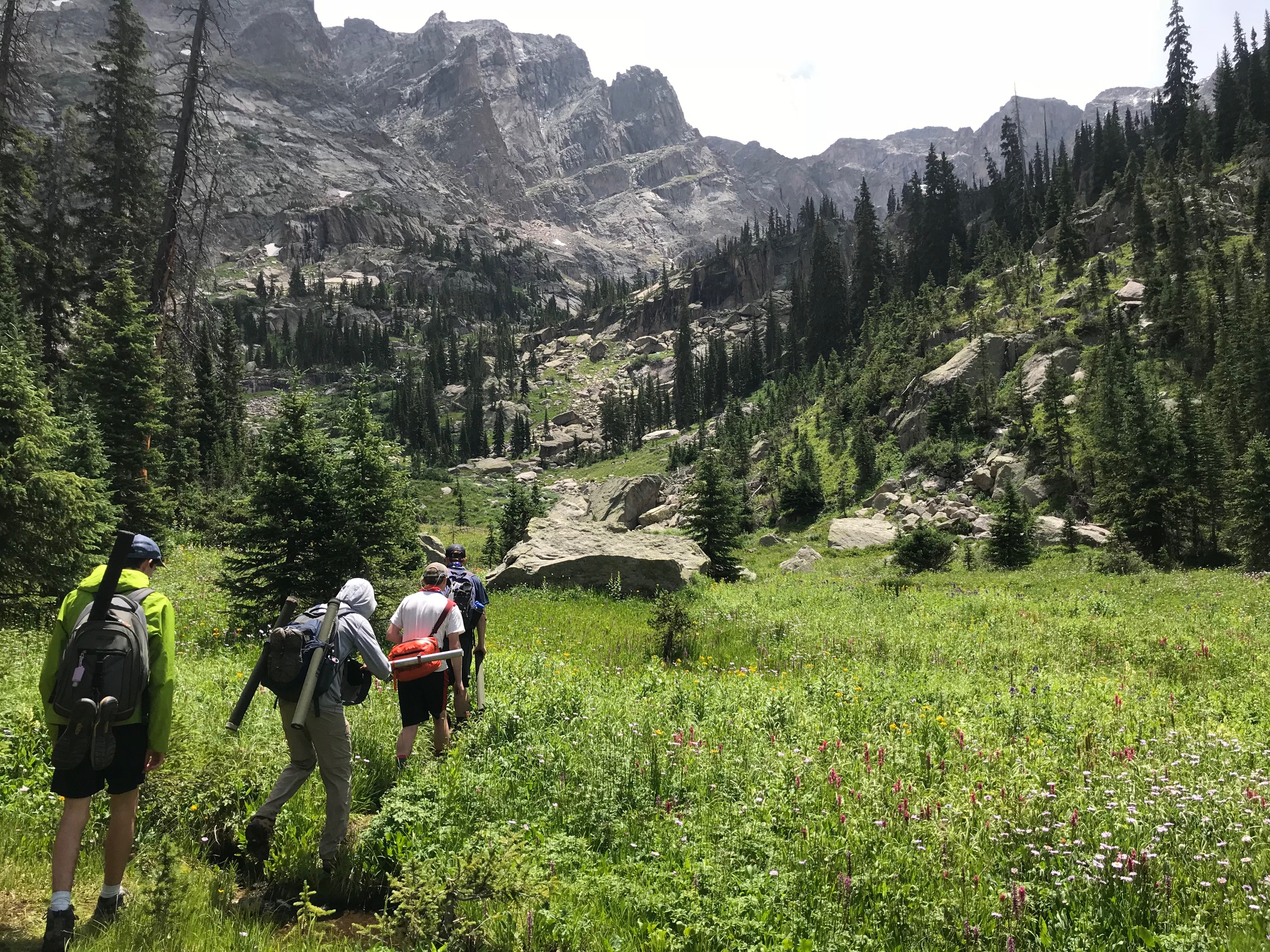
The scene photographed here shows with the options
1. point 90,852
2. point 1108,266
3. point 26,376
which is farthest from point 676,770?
point 1108,266

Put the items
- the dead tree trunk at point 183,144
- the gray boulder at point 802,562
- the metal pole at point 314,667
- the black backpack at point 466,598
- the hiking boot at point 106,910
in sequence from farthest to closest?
the gray boulder at point 802,562 → the dead tree trunk at point 183,144 → the black backpack at point 466,598 → the metal pole at point 314,667 → the hiking boot at point 106,910

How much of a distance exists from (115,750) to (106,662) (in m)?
0.61

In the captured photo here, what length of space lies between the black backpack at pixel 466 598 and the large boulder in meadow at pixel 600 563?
43.7 feet

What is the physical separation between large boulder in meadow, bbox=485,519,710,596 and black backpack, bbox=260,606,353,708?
640 inches

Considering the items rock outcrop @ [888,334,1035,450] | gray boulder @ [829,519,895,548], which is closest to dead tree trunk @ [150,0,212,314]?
gray boulder @ [829,519,895,548]

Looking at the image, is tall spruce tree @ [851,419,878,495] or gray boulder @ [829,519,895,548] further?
tall spruce tree @ [851,419,878,495]

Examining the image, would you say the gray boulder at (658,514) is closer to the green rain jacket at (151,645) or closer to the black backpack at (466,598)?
the black backpack at (466,598)

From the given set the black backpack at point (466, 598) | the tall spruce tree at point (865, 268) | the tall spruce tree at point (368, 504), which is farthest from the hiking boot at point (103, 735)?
the tall spruce tree at point (865, 268)

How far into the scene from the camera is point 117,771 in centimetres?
432

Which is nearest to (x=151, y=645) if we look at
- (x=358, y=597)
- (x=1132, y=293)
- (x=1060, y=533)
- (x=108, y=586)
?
(x=108, y=586)

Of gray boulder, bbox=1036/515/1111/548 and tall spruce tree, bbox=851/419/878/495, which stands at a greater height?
tall spruce tree, bbox=851/419/878/495

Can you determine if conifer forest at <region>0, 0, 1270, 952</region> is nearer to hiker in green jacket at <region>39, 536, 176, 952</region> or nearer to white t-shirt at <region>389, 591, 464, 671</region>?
hiker in green jacket at <region>39, 536, 176, 952</region>

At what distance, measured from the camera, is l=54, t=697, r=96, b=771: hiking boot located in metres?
3.94

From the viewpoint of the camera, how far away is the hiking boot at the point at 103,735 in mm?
3986
